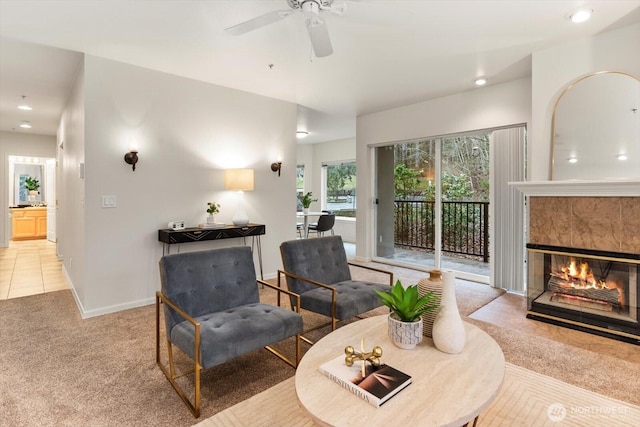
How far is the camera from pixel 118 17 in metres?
2.67

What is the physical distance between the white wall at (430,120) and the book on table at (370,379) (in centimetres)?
384

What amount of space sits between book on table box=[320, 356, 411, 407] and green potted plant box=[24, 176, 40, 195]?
1116 cm

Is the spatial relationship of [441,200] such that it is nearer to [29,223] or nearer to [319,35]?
[319,35]

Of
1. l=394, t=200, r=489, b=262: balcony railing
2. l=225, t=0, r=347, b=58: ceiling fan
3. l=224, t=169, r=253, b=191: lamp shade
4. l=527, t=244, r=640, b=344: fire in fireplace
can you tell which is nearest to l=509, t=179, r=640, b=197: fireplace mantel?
l=527, t=244, r=640, b=344: fire in fireplace

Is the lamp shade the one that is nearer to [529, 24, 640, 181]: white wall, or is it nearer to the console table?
the console table

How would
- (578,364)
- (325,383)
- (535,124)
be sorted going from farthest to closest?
(535,124) → (578,364) → (325,383)

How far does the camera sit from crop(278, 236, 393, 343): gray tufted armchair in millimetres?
2646

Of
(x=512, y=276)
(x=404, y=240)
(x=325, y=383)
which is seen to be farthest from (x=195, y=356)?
(x=404, y=240)

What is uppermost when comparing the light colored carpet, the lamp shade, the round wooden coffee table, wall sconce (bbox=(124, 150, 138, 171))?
wall sconce (bbox=(124, 150, 138, 171))

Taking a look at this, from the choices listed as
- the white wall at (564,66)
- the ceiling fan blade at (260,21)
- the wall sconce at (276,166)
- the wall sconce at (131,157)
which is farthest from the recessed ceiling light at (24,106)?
the white wall at (564,66)

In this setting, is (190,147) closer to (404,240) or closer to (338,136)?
(404,240)

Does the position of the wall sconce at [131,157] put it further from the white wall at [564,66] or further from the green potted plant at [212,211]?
the white wall at [564,66]

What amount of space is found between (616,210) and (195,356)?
348 centimetres

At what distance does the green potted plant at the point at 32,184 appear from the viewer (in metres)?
9.26
